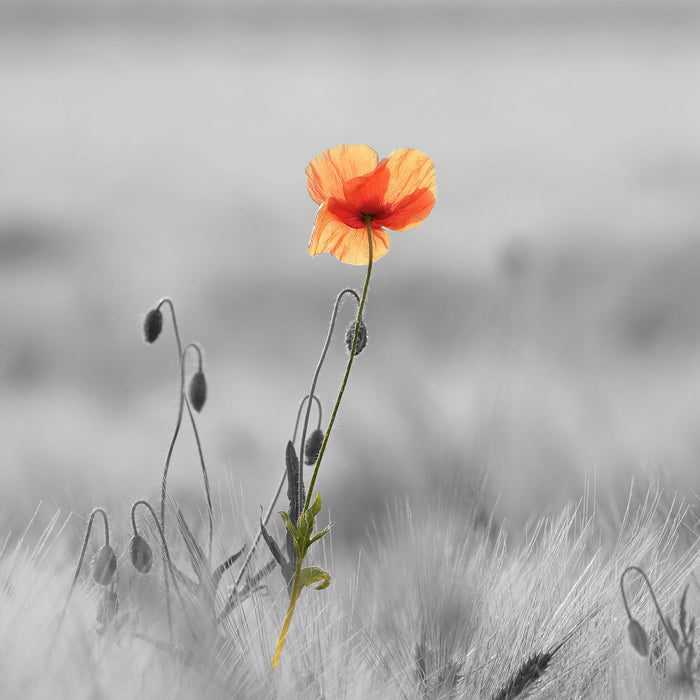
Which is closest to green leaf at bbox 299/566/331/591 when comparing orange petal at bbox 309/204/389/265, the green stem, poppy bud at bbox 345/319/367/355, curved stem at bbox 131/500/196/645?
the green stem

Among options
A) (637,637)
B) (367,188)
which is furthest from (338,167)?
(637,637)

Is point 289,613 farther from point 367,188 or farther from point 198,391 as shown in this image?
point 367,188

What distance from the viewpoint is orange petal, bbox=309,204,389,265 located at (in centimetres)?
105

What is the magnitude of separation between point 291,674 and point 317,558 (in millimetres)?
141

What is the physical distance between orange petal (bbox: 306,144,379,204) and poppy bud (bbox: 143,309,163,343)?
241 millimetres

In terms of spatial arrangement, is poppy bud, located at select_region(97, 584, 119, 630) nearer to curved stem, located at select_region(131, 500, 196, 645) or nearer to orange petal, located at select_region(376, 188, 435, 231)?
curved stem, located at select_region(131, 500, 196, 645)

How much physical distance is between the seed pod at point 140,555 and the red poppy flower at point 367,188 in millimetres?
346

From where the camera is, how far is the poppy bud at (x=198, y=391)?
3.76 ft

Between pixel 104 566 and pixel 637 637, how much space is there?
524 millimetres

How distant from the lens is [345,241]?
3.61 feet

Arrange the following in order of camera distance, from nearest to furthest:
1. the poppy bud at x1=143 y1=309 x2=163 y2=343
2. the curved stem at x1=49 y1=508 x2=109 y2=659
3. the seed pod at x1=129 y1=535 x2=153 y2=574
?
the curved stem at x1=49 y1=508 x2=109 y2=659, the seed pod at x1=129 y1=535 x2=153 y2=574, the poppy bud at x1=143 y1=309 x2=163 y2=343

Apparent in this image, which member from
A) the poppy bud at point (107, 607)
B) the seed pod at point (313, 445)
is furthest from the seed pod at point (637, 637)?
the poppy bud at point (107, 607)

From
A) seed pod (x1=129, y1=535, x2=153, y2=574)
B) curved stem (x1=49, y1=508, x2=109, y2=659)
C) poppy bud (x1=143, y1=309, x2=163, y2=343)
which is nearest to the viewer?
curved stem (x1=49, y1=508, x2=109, y2=659)

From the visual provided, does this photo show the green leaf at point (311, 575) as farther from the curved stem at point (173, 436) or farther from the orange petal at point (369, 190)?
the orange petal at point (369, 190)
